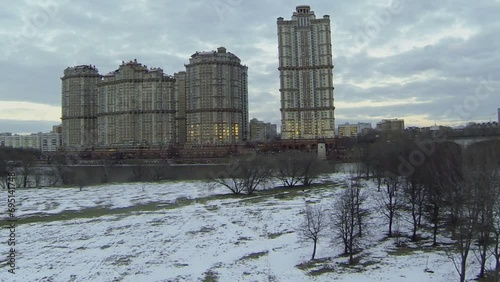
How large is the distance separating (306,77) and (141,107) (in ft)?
253

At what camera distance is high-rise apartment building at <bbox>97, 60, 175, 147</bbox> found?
181 metres

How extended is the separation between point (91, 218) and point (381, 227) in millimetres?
26860

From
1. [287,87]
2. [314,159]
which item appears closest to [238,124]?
[287,87]

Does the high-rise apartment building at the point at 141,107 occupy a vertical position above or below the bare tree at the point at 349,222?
above

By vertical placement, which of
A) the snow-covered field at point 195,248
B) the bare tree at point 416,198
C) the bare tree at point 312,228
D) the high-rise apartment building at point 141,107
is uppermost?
the high-rise apartment building at point 141,107

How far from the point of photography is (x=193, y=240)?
2859cm

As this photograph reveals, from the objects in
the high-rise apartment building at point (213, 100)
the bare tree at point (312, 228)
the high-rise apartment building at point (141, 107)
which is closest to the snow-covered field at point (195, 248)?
the bare tree at point (312, 228)

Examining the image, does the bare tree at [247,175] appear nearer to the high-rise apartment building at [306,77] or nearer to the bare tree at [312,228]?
the bare tree at [312,228]

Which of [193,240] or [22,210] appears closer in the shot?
[193,240]

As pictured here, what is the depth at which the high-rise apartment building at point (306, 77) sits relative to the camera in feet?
493

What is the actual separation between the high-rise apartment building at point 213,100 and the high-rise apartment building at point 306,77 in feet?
89.0

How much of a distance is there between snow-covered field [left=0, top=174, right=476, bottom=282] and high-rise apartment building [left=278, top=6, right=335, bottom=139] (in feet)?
352

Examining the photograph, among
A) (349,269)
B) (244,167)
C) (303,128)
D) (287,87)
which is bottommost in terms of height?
(349,269)

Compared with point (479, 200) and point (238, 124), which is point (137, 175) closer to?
point (479, 200)
